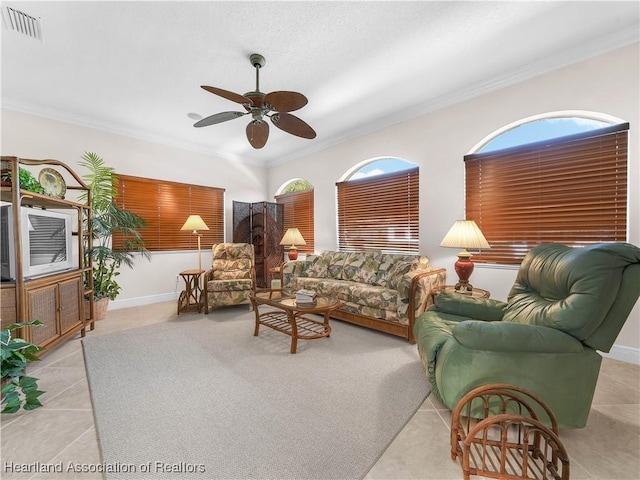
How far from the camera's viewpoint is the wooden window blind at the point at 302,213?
4918 millimetres

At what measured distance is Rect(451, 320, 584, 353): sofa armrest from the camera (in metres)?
1.32

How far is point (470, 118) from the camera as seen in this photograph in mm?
3010

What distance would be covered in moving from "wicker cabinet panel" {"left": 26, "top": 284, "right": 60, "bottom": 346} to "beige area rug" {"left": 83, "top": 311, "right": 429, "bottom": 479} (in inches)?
13.5

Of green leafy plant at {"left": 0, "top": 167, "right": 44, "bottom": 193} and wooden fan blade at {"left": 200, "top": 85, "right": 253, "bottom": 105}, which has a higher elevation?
wooden fan blade at {"left": 200, "top": 85, "right": 253, "bottom": 105}

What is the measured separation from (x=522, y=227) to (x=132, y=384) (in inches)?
146

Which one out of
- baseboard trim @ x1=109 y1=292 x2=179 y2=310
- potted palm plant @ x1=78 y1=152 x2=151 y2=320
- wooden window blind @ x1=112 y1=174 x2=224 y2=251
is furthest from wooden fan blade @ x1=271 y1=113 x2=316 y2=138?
baseboard trim @ x1=109 y1=292 x2=179 y2=310

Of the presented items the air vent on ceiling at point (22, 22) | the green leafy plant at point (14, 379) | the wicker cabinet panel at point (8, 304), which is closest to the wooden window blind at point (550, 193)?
the green leafy plant at point (14, 379)

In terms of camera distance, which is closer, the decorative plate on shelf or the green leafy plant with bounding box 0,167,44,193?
the green leafy plant with bounding box 0,167,44,193

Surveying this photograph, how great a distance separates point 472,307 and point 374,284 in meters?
1.47

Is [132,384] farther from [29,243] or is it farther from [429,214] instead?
[429,214]

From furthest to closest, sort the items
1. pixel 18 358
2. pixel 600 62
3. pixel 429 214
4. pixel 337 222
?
1. pixel 337 222
2. pixel 429 214
3. pixel 600 62
4. pixel 18 358

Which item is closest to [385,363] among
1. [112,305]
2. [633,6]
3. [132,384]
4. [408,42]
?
[132,384]

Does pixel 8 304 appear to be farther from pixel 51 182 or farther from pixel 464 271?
pixel 464 271

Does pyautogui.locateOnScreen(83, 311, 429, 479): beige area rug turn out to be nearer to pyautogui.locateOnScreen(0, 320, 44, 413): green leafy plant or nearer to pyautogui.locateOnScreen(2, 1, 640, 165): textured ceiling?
pyautogui.locateOnScreen(0, 320, 44, 413): green leafy plant
